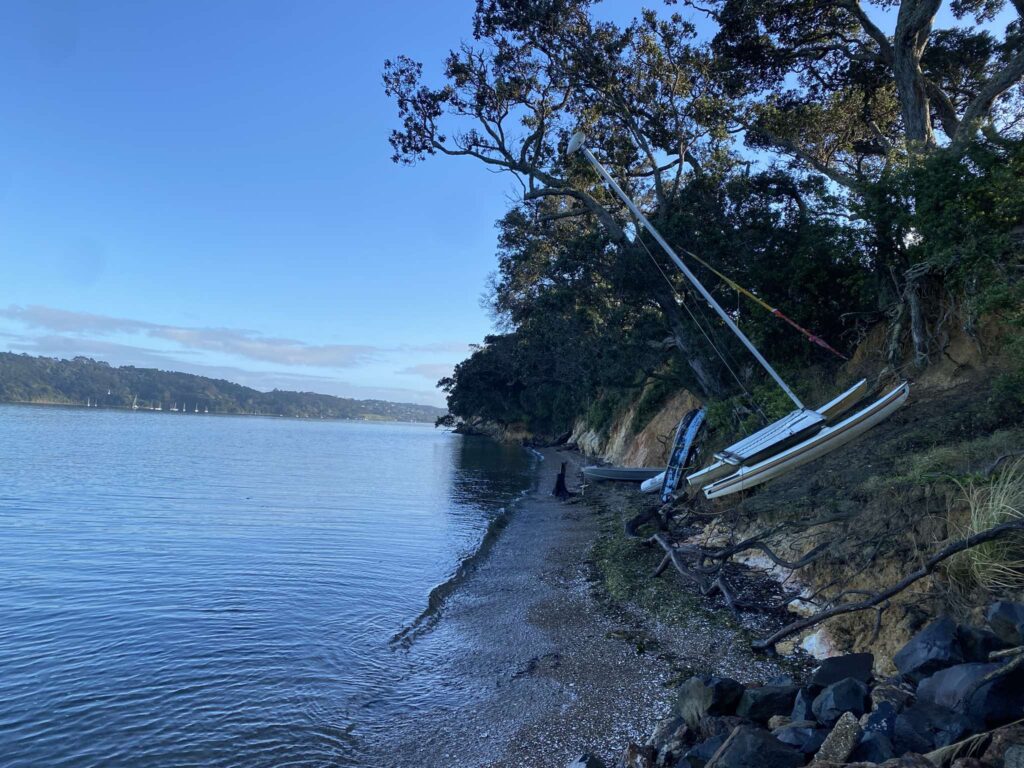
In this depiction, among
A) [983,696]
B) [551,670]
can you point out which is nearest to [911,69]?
[551,670]

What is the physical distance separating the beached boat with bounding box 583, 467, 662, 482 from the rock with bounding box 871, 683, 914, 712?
23.5 meters

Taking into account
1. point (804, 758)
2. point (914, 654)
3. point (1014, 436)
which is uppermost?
point (1014, 436)

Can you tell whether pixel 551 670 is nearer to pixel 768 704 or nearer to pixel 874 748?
pixel 768 704

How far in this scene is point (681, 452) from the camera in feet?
66.7

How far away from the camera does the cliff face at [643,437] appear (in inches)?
1264

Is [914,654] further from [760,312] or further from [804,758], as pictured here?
[760,312]

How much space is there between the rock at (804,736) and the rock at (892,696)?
Answer: 0.41m

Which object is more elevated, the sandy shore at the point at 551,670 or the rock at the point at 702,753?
the rock at the point at 702,753

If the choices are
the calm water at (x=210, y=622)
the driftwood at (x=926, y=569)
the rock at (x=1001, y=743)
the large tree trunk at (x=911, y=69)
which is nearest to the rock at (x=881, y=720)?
the rock at (x=1001, y=743)

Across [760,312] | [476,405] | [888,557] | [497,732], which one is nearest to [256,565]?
[497,732]

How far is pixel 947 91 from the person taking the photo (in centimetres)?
2234

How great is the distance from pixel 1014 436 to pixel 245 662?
1063cm

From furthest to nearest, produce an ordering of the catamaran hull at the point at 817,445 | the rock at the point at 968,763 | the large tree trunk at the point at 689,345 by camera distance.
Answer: the large tree trunk at the point at 689,345 → the catamaran hull at the point at 817,445 → the rock at the point at 968,763

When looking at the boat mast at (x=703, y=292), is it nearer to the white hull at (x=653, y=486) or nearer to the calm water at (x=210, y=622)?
the white hull at (x=653, y=486)
